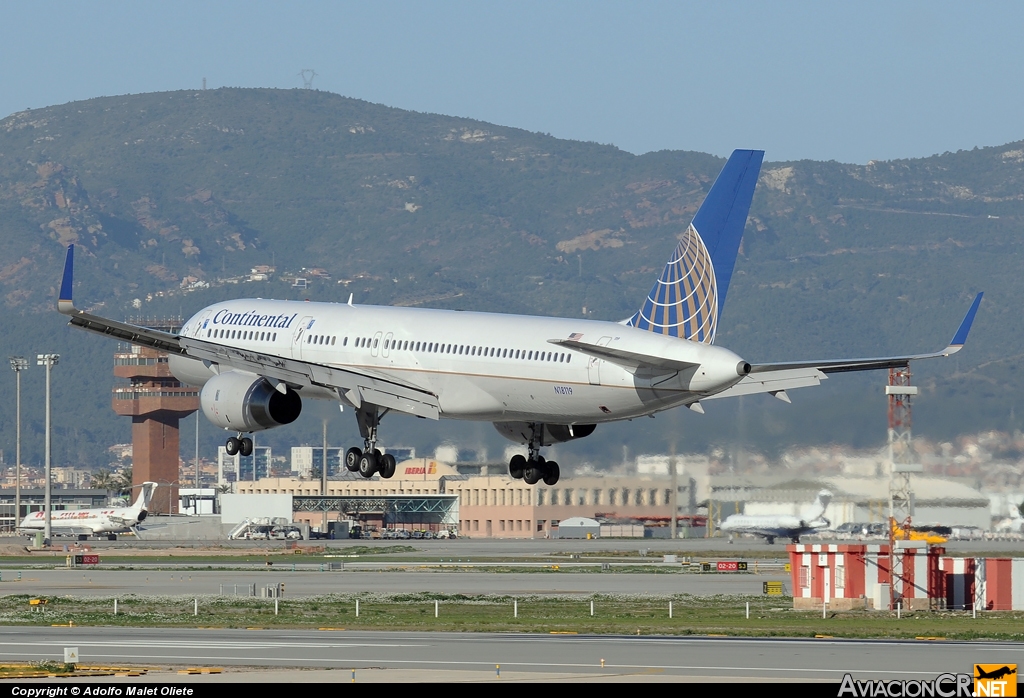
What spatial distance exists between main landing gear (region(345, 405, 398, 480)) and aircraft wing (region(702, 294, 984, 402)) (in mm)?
12281

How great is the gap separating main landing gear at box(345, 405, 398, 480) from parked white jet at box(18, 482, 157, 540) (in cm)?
12761

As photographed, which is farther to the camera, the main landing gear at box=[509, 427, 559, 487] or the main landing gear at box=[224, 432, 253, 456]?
the main landing gear at box=[509, 427, 559, 487]

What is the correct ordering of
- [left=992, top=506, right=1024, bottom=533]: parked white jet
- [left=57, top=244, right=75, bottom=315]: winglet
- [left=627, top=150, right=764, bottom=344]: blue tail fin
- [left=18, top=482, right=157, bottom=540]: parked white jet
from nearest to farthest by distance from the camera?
[left=57, top=244, right=75, bottom=315]: winglet, [left=627, top=150, right=764, bottom=344]: blue tail fin, [left=992, top=506, right=1024, bottom=533]: parked white jet, [left=18, top=482, right=157, bottom=540]: parked white jet

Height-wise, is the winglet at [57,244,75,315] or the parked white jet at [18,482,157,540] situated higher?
the winglet at [57,244,75,315]

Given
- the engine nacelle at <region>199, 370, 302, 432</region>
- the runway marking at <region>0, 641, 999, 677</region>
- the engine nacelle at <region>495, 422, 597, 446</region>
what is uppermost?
the engine nacelle at <region>199, 370, 302, 432</region>

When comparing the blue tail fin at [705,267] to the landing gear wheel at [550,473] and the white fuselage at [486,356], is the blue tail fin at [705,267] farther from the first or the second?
the landing gear wheel at [550,473]

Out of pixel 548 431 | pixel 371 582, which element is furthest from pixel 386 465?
pixel 371 582

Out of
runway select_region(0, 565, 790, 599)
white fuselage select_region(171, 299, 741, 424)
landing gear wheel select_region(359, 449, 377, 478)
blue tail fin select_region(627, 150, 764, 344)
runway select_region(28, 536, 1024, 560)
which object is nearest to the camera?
white fuselage select_region(171, 299, 741, 424)

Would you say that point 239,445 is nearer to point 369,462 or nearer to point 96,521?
point 369,462

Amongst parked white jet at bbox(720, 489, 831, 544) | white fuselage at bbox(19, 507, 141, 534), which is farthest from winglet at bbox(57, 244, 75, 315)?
white fuselage at bbox(19, 507, 141, 534)

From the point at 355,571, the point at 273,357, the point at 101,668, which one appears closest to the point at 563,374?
the point at 273,357

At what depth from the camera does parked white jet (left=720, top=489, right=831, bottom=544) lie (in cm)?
9300

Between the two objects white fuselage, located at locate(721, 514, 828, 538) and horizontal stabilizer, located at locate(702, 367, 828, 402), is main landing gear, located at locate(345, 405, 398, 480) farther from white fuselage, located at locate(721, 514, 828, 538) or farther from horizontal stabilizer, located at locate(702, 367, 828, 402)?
white fuselage, located at locate(721, 514, 828, 538)

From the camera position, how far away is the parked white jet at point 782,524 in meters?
93.0
